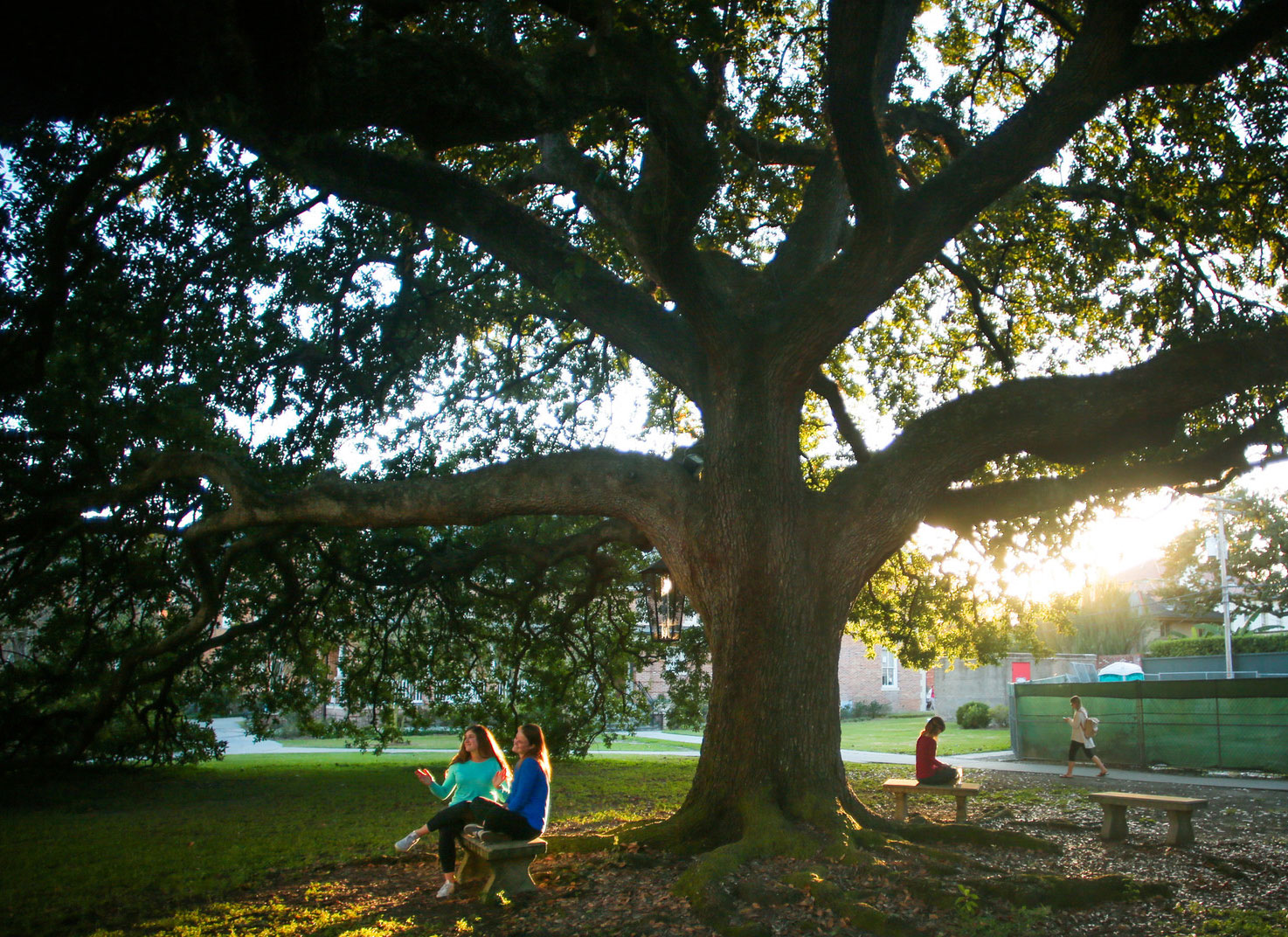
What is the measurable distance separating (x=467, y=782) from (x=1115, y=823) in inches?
254

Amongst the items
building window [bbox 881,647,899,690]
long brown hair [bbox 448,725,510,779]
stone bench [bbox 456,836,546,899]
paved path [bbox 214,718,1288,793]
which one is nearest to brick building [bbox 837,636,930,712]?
building window [bbox 881,647,899,690]

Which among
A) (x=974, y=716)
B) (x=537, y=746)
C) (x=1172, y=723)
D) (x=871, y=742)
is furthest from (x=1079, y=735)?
(x=974, y=716)

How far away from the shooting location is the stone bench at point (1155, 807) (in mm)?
8438

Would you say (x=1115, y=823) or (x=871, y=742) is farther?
(x=871, y=742)

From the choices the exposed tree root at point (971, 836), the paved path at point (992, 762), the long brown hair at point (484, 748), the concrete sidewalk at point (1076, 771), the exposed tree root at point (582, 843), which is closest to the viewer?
the long brown hair at point (484, 748)

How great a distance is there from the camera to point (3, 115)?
170 inches

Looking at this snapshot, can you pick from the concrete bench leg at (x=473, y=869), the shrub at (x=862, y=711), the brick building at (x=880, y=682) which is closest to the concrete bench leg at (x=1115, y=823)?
the concrete bench leg at (x=473, y=869)

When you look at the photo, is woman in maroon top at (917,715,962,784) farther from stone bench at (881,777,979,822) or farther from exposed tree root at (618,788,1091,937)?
exposed tree root at (618,788,1091,937)

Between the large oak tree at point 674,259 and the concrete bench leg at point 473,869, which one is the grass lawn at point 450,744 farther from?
the concrete bench leg at point 473,869

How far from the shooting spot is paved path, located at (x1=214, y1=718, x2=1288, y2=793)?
A: 15453 millimetres

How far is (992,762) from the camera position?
20266 mm

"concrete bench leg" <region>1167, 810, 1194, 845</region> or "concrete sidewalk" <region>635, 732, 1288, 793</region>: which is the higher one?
"concrete bench leg" <region>1167, 810, 1194, 845</region>

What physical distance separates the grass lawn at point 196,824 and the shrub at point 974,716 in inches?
771

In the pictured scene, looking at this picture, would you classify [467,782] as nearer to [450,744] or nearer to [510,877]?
[510,877]
